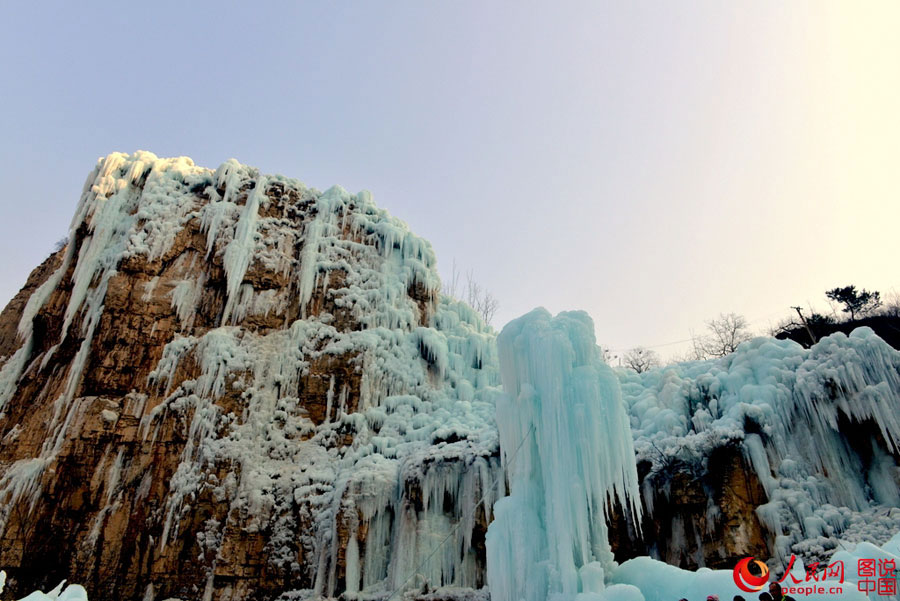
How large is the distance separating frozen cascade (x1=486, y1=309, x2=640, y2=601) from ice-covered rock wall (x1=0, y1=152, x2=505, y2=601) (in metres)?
3.61

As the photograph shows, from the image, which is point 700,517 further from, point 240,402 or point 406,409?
point 240,402

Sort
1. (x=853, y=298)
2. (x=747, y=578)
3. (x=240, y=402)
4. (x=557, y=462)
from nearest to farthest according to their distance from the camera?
1. (x=747, y=578)
2. (x=557, y=462)
3. (x=240, y=402)
4. (x=853, y=298)

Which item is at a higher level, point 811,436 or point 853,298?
point 853,298

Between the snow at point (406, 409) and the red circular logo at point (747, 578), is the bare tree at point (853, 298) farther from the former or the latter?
the red circular logo at point (747, 578)

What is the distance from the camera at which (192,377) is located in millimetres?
15195

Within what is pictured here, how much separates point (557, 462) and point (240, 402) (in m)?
10.8

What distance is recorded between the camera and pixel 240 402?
597 inches

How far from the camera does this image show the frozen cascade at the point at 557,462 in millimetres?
7066

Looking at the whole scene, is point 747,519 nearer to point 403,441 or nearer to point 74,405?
point 403,441

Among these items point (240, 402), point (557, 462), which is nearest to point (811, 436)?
point (557, 462)

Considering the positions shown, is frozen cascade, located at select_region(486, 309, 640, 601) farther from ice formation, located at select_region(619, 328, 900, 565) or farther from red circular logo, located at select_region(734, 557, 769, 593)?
ice formation, located at select_region(619, 328, 900, 565)

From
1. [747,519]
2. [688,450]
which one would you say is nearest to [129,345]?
[688,450]

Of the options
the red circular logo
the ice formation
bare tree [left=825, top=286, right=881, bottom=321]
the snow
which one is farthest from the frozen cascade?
bare tree [left=825, top=286, right=881, bottom=321]

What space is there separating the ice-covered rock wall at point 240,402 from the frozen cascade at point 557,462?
3607 mm
